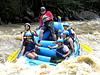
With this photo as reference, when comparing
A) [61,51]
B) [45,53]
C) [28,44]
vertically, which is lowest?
[45,53]

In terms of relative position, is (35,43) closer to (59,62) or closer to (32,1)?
(59,62)

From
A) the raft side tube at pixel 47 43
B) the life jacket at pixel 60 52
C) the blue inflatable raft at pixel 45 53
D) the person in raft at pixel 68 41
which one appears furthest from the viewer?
the raft side tube at pixel 47 43

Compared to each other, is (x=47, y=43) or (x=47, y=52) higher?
(x=47, y=43)

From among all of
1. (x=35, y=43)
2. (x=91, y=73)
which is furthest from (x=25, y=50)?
(x=91, y=73)

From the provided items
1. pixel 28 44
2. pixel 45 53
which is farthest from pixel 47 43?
pixel 28 44

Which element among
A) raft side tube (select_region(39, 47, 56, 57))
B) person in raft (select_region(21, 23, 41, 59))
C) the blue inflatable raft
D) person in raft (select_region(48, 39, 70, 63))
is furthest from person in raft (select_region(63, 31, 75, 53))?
person in raft (select_region(21, 23, 41, 59))

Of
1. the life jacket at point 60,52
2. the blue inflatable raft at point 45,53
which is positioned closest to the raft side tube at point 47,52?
the blue inflatable raft at point 45,53

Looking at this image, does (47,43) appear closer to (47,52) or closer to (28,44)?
(47,52)

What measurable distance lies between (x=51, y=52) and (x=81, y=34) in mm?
5144

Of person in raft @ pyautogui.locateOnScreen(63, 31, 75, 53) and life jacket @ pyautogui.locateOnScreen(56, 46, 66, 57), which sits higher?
person in raft @ pyautogui.locateOnScreen(63, 31, 75, 53)

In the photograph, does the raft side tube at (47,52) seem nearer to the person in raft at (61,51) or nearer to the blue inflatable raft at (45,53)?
the blue inflatable raft at (45,53)

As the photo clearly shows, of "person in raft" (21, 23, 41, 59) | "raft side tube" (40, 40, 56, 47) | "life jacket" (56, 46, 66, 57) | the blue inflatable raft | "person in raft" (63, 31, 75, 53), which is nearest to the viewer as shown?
the blue inflatable raft

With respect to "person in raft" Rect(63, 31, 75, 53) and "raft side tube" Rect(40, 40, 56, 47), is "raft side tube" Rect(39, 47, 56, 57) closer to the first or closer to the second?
"raft side tube" Rect(40, 40, 56, 47)

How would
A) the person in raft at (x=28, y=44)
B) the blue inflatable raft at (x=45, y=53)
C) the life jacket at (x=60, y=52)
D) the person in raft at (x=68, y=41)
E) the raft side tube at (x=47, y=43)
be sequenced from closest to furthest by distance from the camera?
1. the blue inflatable raft at (x=45, y=53)
2. the life jacket at (x=60, y=52)
3. the person in raft at (x=28, y=44)
4. the person in raft at (x=68, y=41)
5. the raft side tube at (x=47, y=43)
